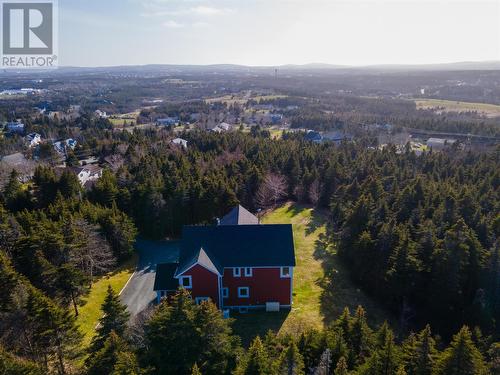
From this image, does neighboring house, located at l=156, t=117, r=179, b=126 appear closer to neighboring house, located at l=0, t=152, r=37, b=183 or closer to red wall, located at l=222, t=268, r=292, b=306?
neighboring house, located at l=0, t=152, r=37, b=183

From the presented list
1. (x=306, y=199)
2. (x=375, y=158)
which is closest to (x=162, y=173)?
(x=306, y=199)

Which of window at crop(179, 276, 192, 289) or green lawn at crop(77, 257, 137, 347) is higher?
window at crop(179, 276, 192, 289)

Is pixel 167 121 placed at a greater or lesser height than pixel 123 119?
lesser

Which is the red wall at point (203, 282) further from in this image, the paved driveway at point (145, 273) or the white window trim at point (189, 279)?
the paved driveway at point (145, 273)

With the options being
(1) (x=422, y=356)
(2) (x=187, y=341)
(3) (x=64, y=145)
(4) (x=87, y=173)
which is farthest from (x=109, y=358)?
(3) (x=64, y=145)

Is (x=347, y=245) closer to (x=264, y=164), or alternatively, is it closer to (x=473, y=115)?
(x=264, y=164)

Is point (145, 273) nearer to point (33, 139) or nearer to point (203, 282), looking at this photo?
point (203, 282)

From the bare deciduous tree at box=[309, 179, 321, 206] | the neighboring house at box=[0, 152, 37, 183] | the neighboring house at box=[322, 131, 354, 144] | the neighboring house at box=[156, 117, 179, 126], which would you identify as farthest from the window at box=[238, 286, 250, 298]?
the neighboring house at box=[156, 117, 179, 126]
